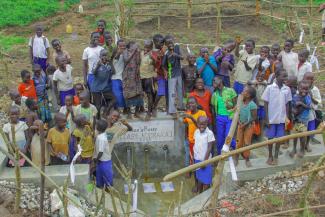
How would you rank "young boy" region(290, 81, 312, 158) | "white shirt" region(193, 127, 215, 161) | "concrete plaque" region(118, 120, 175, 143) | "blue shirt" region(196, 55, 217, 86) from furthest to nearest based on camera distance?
"concrete plaque" region(118, 120, 175, 143) < "blue shirt" region(196, 55, 217, 86) < "white shirt" region(193, 127, 215, 161) < "young boy" region(290, 81, 312, 158)

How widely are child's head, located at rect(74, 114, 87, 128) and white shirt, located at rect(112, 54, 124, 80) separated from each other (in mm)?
1194

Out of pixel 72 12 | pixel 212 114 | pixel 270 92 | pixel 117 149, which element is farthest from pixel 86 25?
pixel 270 92

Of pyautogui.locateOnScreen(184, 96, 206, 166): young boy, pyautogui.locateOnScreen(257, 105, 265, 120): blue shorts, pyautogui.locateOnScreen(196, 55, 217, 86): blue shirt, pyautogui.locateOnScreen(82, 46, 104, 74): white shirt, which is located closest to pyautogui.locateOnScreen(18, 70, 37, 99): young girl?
pyautogui.locateOnScreen(82, 46, 104, 74): white shirt

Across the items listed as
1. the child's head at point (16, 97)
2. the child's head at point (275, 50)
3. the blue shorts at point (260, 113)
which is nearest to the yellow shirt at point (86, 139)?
the child's head at point (16, 97)

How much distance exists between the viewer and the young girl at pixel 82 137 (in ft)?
21.1

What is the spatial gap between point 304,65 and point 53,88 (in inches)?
140

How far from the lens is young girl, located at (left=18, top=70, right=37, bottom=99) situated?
7277 millimetres

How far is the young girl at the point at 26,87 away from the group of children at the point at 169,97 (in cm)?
1

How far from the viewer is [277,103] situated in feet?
21.1

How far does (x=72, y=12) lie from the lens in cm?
1612

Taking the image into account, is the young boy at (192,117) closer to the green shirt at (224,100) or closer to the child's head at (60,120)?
the green shirt at (224,100)

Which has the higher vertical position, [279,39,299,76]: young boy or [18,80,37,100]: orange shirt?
[279,39,299,76]: young boy

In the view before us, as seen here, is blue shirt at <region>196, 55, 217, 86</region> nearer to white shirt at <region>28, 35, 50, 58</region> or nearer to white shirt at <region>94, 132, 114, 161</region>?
white shirt at <region>94, 132, 114, 161</region>

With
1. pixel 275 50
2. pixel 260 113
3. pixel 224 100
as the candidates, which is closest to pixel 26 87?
pixel 224 100
